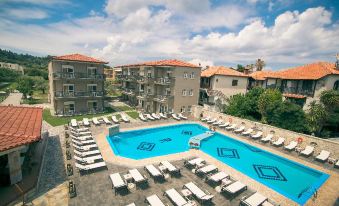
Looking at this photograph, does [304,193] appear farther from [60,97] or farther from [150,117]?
[60,97]

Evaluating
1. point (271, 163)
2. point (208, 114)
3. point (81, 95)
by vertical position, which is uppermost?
point (81, 95)

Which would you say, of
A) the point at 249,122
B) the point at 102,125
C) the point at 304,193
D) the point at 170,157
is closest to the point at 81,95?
the point at 102,125

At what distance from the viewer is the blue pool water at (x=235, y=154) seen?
47.9 feet

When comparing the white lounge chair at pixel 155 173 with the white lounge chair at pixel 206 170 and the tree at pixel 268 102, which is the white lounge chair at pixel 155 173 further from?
the tree at pixel 268 102

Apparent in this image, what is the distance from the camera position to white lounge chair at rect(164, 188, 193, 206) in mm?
10719

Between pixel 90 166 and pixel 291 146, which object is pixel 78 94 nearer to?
pixel 90 166

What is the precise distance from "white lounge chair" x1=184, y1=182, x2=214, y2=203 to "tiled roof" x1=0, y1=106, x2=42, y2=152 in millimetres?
10159

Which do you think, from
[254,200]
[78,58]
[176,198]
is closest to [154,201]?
[176,198]

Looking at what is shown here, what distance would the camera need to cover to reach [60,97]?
97.4 ft

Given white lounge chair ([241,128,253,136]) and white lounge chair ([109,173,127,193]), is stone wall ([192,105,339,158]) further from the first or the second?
white lounge chair ([109,173,127,193])

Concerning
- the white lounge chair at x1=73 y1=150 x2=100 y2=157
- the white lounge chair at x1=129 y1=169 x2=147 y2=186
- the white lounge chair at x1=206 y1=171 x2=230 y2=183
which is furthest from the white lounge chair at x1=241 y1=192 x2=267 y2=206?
the white lounge chair at x1=73 y1=150 x2=100 y2=157

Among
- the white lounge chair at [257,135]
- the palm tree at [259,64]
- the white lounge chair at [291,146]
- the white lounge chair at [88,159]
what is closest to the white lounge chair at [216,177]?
the white lounge chair at [88,159]

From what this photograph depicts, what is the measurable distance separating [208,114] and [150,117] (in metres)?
9.85

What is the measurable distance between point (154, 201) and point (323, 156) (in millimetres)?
17229
